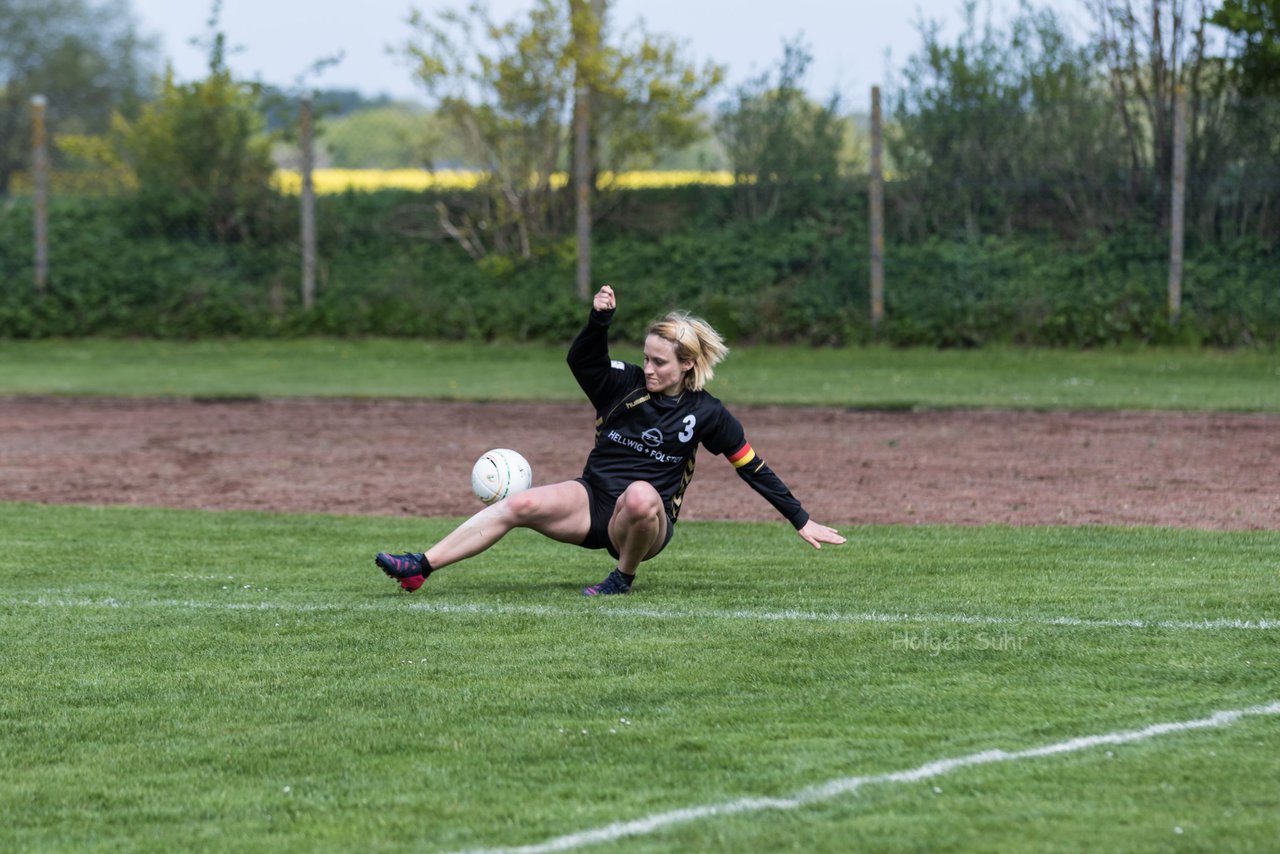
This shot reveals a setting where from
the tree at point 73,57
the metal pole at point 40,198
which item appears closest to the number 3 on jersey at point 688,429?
the metal pole at point 40,198

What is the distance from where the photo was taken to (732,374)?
19.2m

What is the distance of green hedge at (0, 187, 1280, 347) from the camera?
2039 centimetres

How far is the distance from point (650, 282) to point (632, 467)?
15.7 meters

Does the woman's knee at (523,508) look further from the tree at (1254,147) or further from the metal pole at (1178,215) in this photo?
the tree at (1254,147)

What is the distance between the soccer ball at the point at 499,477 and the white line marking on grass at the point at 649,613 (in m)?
0.66

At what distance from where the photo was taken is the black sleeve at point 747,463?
7.18 meters

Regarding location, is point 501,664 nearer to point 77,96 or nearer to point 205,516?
point 205,516

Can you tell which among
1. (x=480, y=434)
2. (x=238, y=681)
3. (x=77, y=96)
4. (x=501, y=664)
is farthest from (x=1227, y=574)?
(x=77, y=96)

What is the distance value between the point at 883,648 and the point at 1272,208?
16.2m

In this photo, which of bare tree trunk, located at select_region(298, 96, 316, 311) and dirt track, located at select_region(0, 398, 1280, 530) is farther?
bare tree trunk, located at select_region(298, 96, 316, 311)

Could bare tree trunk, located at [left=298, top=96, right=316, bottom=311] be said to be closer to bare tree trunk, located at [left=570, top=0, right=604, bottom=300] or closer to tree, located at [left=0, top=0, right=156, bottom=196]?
bare tree trunk, located at [left=570, top=0, right=604, bottom=300]

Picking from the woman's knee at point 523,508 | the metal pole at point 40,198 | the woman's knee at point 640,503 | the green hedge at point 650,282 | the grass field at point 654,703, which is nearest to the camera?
the grass field at point 654,703

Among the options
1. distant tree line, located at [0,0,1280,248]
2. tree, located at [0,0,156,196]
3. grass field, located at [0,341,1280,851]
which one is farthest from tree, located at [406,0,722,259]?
tree, located at [0,0,156,196]

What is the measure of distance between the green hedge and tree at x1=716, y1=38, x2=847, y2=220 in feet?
1.33
